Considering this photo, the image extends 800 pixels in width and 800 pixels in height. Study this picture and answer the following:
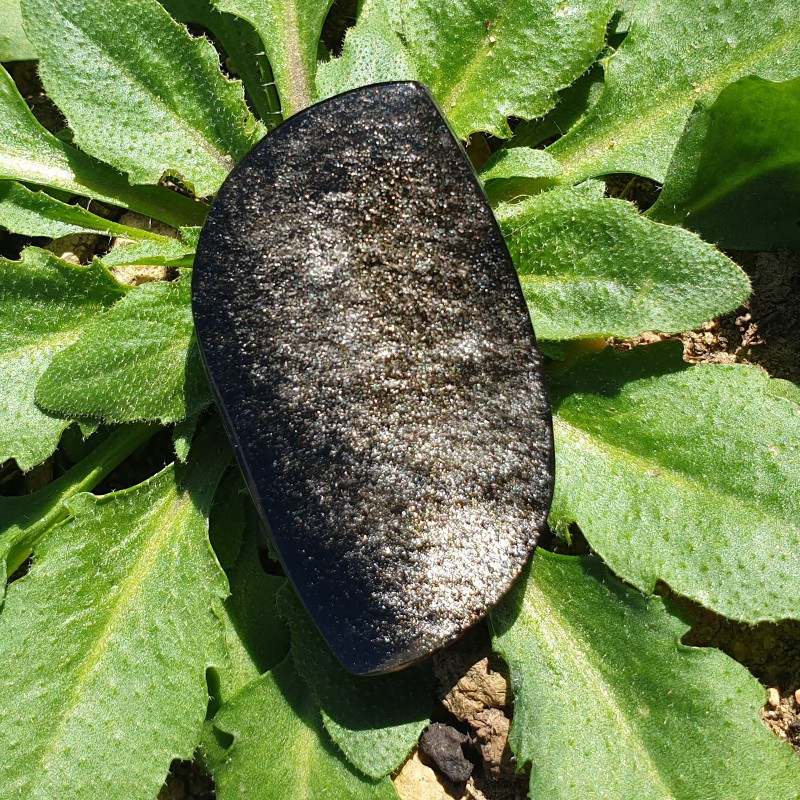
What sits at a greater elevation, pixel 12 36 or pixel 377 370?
pixel 12 36

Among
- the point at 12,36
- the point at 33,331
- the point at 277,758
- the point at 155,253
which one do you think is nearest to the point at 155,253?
the point at 155,253

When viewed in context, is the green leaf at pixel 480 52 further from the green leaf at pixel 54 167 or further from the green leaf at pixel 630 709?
the green leaf at pixel 630 709

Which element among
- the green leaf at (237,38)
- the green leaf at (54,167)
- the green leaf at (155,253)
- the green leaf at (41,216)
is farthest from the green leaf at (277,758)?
the green leaf at (237,38)

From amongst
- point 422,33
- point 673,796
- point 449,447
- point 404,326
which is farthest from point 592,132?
point 673,796

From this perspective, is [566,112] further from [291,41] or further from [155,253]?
[155,253]

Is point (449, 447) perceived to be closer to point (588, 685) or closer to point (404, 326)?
point (404, 326)

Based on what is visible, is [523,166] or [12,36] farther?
[12,36]

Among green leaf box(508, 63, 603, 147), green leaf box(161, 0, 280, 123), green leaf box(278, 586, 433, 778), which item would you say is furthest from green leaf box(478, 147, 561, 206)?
green leaf box(278, 586, 433, 778)
